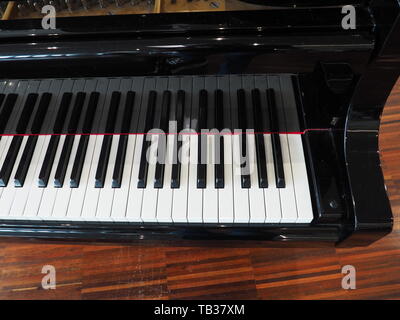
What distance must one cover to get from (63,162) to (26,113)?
23 centimetres

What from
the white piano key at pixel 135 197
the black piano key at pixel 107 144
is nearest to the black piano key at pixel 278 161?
the white piano key at pixel 135 197

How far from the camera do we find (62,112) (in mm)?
1176

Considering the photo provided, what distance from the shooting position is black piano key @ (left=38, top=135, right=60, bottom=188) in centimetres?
A: 113

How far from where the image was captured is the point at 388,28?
31.9 inches

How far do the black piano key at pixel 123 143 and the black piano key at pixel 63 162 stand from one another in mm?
174

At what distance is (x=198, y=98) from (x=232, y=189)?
324 millimetres

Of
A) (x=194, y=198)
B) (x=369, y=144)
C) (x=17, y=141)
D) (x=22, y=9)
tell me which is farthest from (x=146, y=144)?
(x=369, y=144)

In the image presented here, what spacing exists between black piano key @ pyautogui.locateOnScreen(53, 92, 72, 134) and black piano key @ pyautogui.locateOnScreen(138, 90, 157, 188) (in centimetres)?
28

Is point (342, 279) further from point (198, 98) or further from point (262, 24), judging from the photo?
point (262, 24)

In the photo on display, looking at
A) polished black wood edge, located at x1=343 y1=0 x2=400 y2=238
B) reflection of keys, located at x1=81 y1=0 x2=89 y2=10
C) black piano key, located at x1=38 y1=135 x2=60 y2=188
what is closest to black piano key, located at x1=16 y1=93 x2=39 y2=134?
black piano key, located at x1=38 y1=135 x2=60 y2=188

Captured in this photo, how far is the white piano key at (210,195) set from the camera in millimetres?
1053

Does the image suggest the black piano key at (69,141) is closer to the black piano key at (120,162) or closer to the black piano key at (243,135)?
the black piano key at (120,162)

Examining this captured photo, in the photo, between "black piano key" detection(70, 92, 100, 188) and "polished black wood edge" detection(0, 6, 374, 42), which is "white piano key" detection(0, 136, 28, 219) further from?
"polished black wood edge" detection(0, 6, 374, 42)
